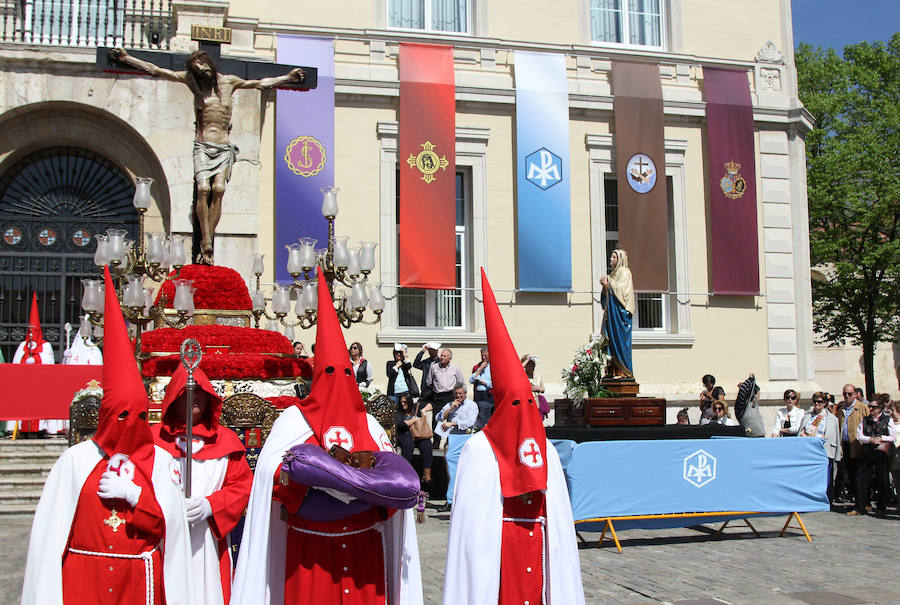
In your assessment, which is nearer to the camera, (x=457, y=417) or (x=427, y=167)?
(x=457, y=417)

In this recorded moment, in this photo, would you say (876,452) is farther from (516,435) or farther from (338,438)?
(338,438)

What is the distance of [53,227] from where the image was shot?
1661 cm

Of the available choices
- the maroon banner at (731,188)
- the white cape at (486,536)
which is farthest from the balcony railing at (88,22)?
the white cape at (486,536)

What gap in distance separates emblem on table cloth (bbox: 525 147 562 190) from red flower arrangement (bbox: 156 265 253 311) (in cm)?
989

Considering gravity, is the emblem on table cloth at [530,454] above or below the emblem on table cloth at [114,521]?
above

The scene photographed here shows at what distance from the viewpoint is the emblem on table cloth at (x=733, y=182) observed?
19.1 m

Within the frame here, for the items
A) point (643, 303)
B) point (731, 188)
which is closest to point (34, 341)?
point (643, 303)

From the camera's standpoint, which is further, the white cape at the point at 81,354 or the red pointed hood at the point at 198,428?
the white cape at the point at 81,354

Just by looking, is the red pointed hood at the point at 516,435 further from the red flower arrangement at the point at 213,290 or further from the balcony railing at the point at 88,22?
the balcony railing at the point at 88,22

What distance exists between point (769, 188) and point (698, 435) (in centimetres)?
933

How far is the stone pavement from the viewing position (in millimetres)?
7965

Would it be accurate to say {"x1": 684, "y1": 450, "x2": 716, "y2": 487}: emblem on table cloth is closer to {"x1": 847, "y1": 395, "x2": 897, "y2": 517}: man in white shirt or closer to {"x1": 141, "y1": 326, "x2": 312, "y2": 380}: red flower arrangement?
{"x1": 847, "y1": 395, "x2": 897, "y2": 517}: man in white shirt

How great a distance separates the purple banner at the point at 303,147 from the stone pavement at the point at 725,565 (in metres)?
6.40

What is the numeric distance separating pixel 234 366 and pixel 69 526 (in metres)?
3.12
